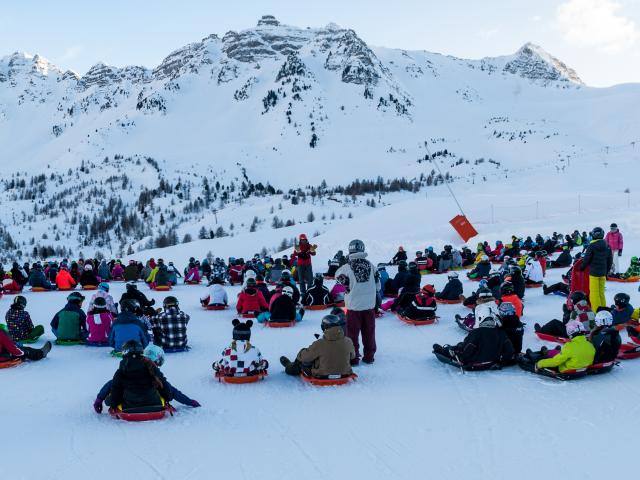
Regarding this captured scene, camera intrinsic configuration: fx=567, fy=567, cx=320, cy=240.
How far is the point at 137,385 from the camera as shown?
616 cm

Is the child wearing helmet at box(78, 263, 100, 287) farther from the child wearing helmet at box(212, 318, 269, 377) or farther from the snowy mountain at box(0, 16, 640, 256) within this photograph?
the snowy mountain at box(0, 16, 640, 256)

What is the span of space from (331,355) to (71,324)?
541cm

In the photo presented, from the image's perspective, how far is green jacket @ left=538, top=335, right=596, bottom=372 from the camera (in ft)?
23.5

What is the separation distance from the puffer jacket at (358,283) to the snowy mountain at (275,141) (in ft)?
127

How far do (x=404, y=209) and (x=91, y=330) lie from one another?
2805 centimetres

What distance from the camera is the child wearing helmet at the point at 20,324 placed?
9797 mm

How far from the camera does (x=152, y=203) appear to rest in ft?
335

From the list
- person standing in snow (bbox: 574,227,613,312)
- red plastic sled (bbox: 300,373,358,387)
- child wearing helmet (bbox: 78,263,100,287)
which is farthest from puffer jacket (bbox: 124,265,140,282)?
person standing in snow (bbox: 574,227,613,312)

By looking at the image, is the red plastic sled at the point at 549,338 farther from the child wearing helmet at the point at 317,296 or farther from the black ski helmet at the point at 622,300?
the child wearing helmet at the point at 317,296

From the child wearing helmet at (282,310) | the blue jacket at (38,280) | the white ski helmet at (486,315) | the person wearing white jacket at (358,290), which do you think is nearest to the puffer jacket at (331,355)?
the person wearing white jacket at (358,290)

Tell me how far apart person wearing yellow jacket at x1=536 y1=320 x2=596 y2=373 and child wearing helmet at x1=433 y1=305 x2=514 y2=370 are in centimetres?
58

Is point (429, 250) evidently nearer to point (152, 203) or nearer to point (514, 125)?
point (152, 203)

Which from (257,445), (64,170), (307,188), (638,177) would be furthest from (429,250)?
(64,170)

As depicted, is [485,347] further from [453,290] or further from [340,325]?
[453,290]
